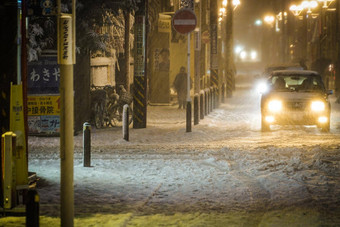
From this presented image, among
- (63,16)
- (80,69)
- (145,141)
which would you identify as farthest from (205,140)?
(63,16)

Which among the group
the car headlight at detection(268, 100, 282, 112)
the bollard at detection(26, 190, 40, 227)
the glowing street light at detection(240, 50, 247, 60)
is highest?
the glowing street light at detection(240, 50, 247, 60)

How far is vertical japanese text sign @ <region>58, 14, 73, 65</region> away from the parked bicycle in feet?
41.8

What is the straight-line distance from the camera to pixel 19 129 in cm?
863

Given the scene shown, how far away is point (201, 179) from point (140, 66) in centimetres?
917

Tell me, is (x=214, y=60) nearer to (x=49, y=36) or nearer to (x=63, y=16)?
(x=49, y=36)

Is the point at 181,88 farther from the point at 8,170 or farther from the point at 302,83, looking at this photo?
the point at 8,170

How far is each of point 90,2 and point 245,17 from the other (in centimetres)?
12642

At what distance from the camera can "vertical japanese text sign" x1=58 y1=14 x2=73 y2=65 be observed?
22.4 ft

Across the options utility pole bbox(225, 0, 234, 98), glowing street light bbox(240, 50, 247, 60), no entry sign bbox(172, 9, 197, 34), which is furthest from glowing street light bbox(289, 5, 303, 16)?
glowing street light bbox(240, 50, 247, 60)

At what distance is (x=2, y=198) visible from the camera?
8578 millimetres

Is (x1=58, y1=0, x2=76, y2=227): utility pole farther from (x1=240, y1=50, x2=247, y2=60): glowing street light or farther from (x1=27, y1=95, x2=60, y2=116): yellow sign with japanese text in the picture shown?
(x1=240, y1=50, x2=247, y2=60): glowing street light

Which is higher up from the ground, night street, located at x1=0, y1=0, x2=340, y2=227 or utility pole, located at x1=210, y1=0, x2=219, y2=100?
utility pole, located at x1=210, y1=0, x2=219, y2=100

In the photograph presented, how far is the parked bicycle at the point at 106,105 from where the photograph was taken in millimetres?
Result: 19730

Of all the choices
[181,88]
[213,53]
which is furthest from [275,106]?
[213,53]
